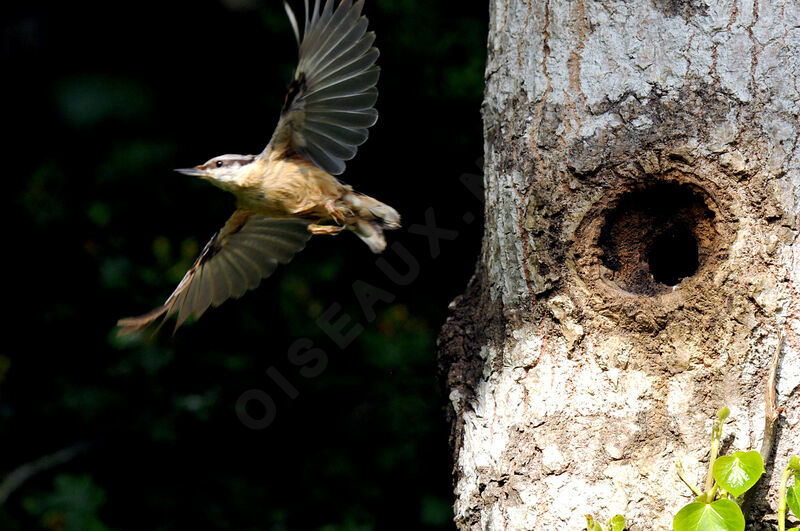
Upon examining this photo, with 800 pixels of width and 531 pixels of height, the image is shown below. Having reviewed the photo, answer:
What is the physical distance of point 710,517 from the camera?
1.49m

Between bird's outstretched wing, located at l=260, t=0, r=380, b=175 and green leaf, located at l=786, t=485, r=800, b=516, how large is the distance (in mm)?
1341

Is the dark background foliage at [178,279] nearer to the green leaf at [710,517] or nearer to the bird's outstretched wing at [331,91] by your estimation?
the bird's outstretched wing at [331,91]

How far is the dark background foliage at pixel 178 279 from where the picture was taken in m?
3.69

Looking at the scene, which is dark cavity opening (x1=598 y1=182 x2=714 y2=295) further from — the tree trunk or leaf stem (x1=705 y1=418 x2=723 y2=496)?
leaf stem (x1=705 y1=418 x2=723 y2=496)

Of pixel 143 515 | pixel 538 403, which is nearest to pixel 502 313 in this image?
pixel 538 403

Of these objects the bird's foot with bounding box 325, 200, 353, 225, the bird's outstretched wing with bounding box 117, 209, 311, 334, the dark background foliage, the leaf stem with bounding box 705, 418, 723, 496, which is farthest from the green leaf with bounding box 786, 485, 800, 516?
the dark background foliage

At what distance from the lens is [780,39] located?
1624 mm

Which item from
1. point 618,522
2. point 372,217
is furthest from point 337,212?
point 618,522

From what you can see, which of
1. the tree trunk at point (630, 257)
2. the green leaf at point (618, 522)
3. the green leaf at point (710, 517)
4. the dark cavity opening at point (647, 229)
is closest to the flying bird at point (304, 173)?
the tree trunk at point (630, 257)

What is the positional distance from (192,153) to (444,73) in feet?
3.79

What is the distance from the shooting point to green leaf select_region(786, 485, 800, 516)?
1.49m

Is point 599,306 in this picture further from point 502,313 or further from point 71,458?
point 71,458

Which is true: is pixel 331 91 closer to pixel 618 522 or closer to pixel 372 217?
pixel 372 217

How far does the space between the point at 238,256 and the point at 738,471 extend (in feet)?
5.75
